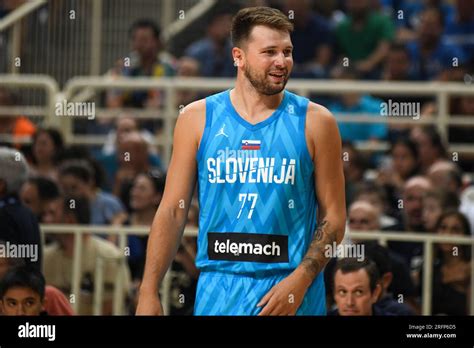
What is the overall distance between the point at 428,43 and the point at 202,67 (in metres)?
2.36

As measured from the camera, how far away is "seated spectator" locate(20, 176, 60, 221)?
1119 centimetres

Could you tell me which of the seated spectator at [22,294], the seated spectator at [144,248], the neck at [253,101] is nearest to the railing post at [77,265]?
the seated spectator at [144,248]

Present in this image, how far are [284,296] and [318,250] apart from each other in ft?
0.92

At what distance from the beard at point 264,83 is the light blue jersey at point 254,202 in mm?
141

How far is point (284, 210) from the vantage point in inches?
258

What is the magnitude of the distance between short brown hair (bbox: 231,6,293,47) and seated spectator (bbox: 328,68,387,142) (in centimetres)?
657

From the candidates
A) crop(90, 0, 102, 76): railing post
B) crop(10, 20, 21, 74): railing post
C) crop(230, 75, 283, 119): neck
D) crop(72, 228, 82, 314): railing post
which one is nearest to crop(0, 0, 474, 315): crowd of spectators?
crop(72, 228, 82, 314): railing post

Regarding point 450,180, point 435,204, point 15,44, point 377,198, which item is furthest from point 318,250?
point 15,44

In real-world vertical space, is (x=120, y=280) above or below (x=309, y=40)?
below

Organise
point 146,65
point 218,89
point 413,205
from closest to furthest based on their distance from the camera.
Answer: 1. point 413,205
2. point 218,89
3. point 146,65

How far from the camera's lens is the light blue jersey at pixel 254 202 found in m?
6.53

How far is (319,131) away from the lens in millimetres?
6609

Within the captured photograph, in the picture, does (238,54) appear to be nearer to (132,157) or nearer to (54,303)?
(54,303)

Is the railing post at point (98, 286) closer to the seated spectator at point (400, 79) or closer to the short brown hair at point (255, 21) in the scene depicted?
the short brown hair at point (255, 21)
